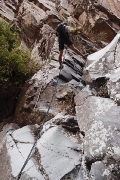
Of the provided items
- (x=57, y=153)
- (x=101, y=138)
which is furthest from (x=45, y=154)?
(x=101, y=138)

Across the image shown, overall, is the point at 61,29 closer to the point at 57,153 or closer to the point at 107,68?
the point at 107,68

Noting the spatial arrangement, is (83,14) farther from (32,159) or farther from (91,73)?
(32,159)

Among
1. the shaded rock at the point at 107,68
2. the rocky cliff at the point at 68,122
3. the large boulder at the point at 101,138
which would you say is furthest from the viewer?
the shaded rock at the point at 107,68

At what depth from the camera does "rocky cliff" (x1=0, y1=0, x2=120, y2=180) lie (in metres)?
5.14

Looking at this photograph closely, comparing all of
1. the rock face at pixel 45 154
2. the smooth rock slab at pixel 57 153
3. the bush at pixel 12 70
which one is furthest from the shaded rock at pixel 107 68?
the bush at pixel 12 70

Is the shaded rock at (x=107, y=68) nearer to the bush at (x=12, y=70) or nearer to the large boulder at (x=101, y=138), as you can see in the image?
the large boulder at (x=101, y=138)

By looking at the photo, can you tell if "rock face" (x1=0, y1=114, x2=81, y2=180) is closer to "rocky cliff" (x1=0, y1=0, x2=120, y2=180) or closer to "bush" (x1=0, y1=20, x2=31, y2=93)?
"rocky cliff" (x1=0, y1=0, x2=120, y2=180)

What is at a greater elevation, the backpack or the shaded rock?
the backpack

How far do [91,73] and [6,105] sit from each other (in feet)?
12.1

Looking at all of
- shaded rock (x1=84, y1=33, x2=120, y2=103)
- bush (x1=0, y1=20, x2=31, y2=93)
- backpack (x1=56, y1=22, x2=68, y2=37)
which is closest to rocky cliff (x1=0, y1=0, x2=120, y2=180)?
shaded rock (x1=84, y1=33, x2=120, y2=103)

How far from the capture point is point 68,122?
6414 mm

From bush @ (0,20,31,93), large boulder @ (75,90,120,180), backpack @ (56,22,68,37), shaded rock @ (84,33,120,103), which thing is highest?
backpack @ (56,22,68,37)

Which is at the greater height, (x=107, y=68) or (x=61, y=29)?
(x=61, y=29)

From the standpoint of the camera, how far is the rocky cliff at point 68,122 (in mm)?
5141
